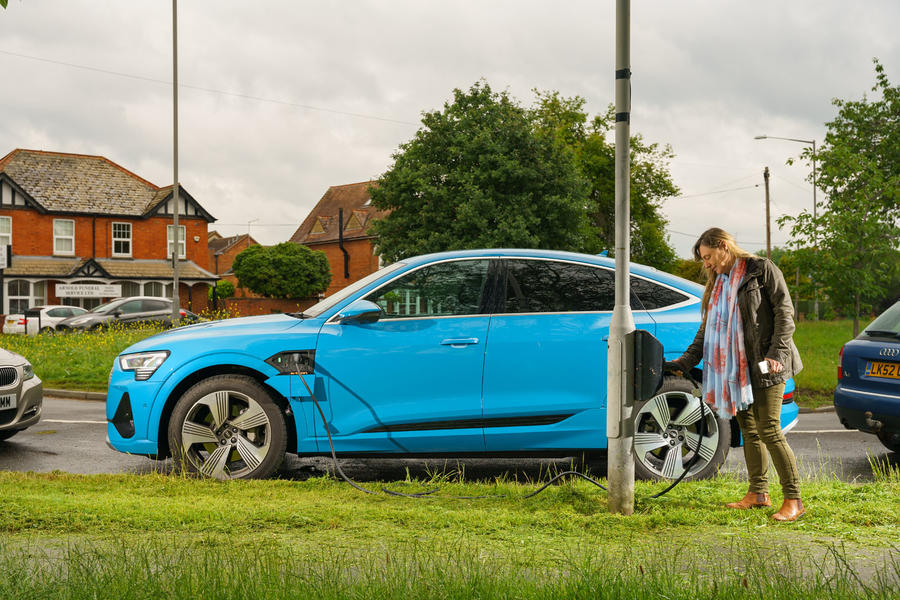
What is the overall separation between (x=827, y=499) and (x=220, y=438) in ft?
14.0

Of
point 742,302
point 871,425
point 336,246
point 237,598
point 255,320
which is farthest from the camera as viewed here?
point 336,246

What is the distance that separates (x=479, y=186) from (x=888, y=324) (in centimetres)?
2452

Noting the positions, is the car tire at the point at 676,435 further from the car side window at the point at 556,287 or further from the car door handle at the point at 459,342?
the car door handle at the point at 459,342

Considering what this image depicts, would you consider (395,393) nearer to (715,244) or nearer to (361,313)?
(361,313)

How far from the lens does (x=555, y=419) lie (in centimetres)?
616

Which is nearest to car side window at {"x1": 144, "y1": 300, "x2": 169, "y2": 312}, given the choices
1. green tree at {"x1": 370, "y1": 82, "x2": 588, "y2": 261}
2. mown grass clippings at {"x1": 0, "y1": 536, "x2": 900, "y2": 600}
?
green tree at {"x1": 370, "y1": 82, "x2": 588, "y2": 261}

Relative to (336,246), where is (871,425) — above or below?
below

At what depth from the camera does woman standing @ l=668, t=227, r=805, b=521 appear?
4906 mm

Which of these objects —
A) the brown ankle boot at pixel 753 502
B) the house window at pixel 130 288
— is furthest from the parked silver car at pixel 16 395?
the house window at pixel 130 288

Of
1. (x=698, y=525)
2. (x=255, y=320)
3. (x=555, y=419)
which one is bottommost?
(x=698, y=525)

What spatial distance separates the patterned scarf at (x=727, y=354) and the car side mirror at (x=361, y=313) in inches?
94.4

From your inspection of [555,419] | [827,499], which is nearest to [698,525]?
[827,499]

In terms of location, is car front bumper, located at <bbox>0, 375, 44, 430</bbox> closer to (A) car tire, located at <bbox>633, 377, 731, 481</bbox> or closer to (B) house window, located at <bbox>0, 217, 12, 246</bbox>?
(A) car tire, located at <bbox>633, 377, 731, 481</bbox>

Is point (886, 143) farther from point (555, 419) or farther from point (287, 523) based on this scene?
point (287, 523)
